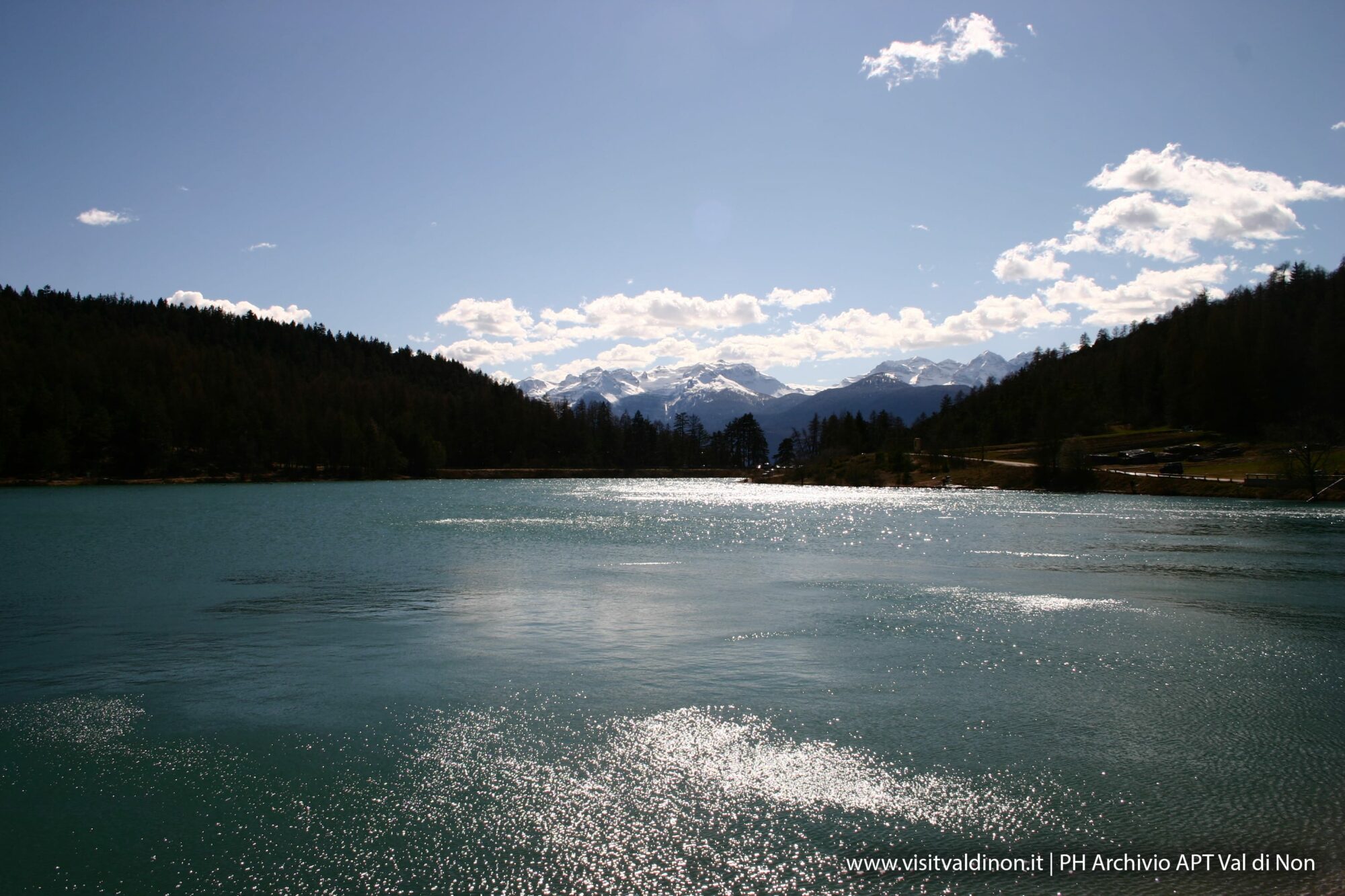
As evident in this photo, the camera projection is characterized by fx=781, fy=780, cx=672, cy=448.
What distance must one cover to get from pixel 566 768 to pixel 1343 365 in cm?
13704

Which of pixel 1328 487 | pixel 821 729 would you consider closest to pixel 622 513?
pixel 821 729

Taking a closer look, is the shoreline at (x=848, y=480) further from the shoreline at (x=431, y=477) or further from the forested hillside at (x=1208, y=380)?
the forested hillside at (x=1208, y=380)

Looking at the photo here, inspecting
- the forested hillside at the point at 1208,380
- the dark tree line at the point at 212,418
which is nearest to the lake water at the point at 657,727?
the forested hillside at the point at 1208,380

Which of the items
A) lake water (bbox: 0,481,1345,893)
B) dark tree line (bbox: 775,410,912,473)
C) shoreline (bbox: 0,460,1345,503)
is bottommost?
lake water (bbox: 0,481,1345,893)

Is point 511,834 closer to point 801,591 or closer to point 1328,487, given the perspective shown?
point 801,591

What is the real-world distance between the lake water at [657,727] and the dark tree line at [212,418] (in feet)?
387

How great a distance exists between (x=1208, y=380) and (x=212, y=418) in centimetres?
16536

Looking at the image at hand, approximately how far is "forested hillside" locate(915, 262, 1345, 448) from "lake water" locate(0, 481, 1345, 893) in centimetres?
7631

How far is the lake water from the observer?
348 inches

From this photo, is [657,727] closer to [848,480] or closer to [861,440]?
[848,480]

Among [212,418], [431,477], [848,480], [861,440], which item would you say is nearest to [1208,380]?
→ [848,480]

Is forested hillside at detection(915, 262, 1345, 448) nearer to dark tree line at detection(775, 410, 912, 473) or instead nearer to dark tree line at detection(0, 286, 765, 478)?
dark tree line at detection(775, 410, 912, 473)

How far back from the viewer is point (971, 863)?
8641 mm

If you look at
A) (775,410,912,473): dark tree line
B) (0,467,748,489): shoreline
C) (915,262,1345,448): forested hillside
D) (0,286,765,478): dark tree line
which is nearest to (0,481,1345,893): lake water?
(915,262,1345,448): forested hillside
